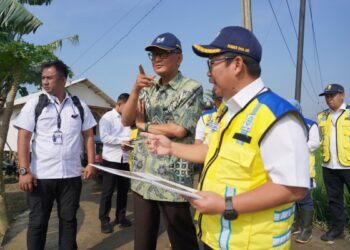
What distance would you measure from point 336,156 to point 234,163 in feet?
12.0

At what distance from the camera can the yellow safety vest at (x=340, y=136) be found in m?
4.52

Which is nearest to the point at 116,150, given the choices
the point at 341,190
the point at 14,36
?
the point at 341,190

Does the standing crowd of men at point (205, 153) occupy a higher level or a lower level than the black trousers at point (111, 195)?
higher

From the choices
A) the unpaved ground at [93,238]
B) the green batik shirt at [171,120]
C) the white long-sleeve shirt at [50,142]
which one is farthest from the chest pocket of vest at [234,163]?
the unpaved ground at [93,238]

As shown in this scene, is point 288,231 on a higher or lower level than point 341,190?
higher

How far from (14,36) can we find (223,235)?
25.4 ft

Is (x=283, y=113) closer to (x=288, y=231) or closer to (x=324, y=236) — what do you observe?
(x=288, y=231)

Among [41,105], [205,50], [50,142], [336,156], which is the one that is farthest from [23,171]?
[336,156]

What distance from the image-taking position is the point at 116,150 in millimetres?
5281

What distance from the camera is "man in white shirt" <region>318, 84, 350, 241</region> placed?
456cm

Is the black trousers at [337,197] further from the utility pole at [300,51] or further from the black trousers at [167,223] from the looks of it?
the utility pole at [300,51]

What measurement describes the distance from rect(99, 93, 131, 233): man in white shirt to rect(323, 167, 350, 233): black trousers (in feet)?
9.47

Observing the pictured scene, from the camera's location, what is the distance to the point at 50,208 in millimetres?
3385

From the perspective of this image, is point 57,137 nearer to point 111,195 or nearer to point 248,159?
point 111,195
